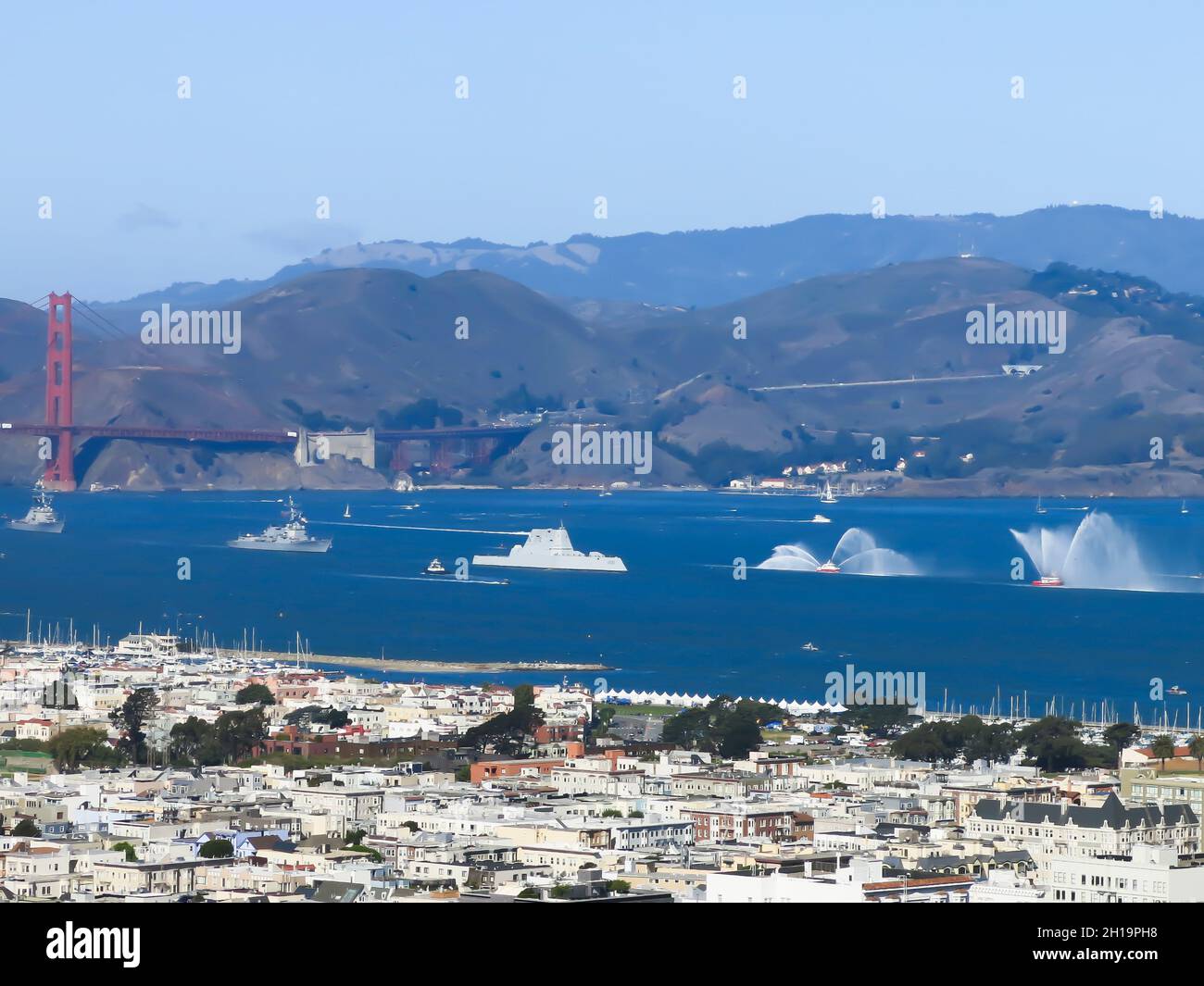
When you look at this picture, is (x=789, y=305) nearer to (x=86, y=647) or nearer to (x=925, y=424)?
(x=925, y=424)

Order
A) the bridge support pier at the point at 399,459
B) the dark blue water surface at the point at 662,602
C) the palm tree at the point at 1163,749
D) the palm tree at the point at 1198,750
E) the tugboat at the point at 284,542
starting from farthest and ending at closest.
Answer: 1. the bridge support pier at the point at 399,459
2. the tugboat at the point at 284,542
3. the dark blue water surface at the point at 662,602
4. the palm tree at the point at 1163,749
5. the palm tree at the point at 1198,750

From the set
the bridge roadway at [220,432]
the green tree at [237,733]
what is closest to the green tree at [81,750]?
the green tree at [237,733]

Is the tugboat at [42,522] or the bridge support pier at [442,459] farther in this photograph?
the bridge support pier at [442,459]

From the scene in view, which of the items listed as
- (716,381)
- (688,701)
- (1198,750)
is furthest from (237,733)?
(716,381)

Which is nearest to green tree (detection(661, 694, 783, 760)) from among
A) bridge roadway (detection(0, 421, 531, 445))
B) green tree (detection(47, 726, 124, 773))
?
green tree (detection(47, 726, 124, 773))

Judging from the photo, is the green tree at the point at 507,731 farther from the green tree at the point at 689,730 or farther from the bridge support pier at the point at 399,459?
the bridge support pier at the point at 399,459

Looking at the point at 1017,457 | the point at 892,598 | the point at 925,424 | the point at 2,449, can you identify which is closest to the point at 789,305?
the point at 925,424

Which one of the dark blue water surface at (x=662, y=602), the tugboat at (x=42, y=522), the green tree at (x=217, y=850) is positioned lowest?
the green tree at (x=217, y=850)

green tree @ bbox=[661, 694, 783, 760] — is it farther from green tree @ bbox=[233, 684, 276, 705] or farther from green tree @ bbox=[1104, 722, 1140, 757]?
green tree @ bbox=[233, 684, 276, 705]
